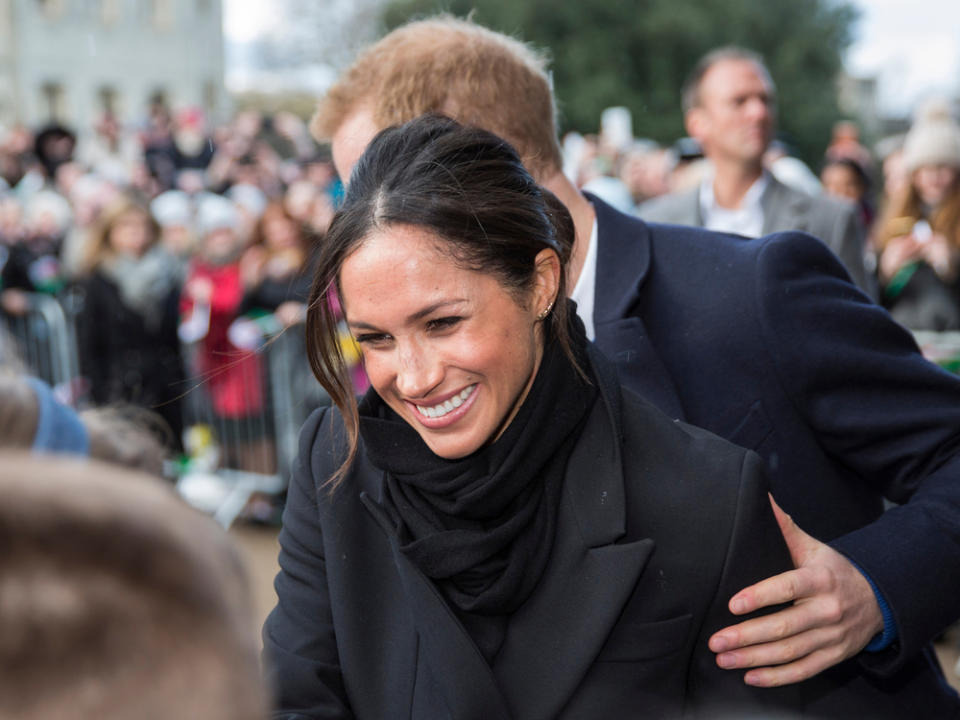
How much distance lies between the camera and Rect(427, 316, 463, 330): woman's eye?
6.42ft

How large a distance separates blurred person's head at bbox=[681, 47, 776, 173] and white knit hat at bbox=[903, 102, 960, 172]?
855 millimetres

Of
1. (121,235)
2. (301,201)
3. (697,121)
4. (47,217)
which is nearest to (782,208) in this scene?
(697,121)

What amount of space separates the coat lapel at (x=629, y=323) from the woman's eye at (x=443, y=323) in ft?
1.44

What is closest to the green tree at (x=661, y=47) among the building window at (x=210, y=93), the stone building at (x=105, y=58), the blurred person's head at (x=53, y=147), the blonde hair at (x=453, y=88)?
the building window at (x=210, y=93)

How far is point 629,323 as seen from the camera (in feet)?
7.46

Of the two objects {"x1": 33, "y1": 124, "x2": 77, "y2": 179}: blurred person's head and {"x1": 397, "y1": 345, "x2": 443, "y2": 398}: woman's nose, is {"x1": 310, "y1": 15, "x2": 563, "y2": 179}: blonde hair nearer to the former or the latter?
{"x1": 397, "y1": 345, "x2": 443, "y2": 398}: woman's nose

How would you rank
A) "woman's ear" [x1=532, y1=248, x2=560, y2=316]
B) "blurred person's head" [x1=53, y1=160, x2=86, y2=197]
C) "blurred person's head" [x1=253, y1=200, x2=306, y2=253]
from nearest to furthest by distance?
"woman's ear" [x1=532, y1=248, x2=560, y2=316], "blurred person's head" [x1=253, y1=200, x2=306, y2=253], "blurred person's head" [x1=53, y1=160, x2=86, y2=197]

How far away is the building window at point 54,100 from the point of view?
34.3 meters

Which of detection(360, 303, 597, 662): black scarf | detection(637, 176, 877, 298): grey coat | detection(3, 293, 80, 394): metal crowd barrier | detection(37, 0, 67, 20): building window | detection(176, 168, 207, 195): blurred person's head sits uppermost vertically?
detection(360, 303, 597, 662): black scarf

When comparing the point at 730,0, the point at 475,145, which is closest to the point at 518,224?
the point at 475,145

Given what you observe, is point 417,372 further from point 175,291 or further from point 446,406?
point 175,291

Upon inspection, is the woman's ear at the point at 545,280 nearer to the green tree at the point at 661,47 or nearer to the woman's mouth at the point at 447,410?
the woman's mouth at the point at 447,410

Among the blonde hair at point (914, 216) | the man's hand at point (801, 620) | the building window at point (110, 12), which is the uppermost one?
the man's hand at point (801, 620)

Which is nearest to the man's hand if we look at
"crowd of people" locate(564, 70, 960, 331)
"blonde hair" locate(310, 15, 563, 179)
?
"blonde hair" locate(310, 15, 563, 179)
